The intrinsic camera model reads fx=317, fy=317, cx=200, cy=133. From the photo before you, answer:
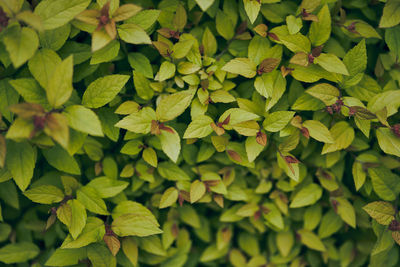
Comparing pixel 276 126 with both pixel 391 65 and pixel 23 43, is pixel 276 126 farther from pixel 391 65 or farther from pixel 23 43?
pixel 23 43

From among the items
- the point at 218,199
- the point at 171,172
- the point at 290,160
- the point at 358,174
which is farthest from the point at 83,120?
the point at 358,174

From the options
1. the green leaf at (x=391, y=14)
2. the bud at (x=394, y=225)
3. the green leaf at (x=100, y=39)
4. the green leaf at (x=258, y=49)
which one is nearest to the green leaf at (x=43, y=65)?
the green leaf at (x=100, y=39)

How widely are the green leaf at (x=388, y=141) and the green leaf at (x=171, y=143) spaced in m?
0.98

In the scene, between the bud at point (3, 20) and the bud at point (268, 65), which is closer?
the bud at point (3, 20)

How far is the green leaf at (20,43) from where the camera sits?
3.88 feet

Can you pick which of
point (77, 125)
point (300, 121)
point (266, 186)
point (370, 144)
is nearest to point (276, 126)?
point (300, 121)

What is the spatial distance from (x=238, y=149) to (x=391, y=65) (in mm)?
926

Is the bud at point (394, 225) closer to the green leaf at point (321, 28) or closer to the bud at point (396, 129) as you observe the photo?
the bud at point (396, 129)

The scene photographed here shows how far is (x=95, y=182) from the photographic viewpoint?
5.33 ft

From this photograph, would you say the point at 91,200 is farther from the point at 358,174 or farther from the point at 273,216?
the point at 358,174

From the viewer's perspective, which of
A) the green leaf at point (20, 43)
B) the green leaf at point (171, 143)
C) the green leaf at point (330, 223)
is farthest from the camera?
the green leaf at point (330, 223)

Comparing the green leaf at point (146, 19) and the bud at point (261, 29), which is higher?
the green leaf at point (146, 19)

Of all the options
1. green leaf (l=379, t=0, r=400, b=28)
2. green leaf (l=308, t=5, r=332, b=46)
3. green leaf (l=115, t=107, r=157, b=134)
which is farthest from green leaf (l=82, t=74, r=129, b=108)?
green leaf (l=379, t=0, r=400, b=28)

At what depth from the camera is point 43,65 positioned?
1.33m
